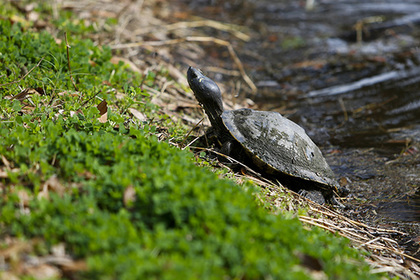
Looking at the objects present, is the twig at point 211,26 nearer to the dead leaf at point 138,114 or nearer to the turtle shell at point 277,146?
the dead leaf at point 138,114

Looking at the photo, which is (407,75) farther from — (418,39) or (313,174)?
(313,174)

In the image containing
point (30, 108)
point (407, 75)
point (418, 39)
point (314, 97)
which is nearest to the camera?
point (30, 108)

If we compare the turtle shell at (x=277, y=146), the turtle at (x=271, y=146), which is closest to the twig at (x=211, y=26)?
the turtle at (x=271, y=146)

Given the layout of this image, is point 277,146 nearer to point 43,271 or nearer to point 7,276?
point 43,271

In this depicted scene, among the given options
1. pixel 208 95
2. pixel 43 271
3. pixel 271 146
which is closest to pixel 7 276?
pixel 43 271

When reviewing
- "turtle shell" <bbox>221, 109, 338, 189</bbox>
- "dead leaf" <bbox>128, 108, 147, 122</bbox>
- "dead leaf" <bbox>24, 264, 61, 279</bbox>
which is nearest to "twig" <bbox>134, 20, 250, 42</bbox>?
"dead leaf" <bbox>128, 108, 147, 122</bbox>

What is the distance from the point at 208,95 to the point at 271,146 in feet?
3.36

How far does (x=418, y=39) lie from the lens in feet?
32.4

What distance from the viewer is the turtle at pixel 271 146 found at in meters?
4.11

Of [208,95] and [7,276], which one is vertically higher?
[208,95]

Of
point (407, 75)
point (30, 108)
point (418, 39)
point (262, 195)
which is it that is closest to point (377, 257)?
point (262, 195)

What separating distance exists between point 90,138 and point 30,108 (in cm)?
147

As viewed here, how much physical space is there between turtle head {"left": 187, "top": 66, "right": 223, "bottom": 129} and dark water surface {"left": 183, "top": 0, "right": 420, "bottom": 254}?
198cm

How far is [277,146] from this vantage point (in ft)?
13.6
